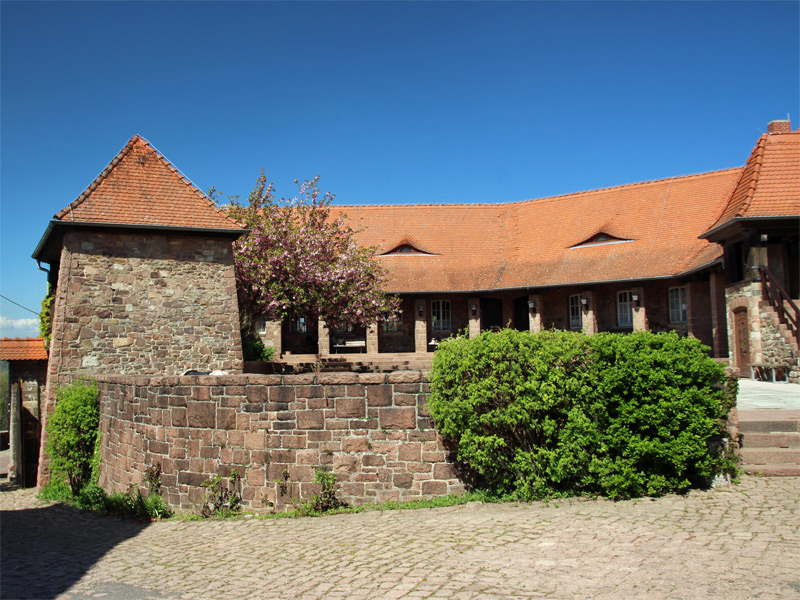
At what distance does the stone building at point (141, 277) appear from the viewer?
13.8 meters

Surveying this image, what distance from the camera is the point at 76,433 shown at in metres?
11.9

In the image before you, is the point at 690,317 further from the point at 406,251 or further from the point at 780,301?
the point at 406,251

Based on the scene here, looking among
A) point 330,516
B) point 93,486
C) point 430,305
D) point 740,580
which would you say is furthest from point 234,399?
point 430,305

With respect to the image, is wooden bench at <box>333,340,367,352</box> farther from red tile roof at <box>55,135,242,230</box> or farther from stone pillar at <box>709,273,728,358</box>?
stone pillar at <box>709,273,728,358</box>

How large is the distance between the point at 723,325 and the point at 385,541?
52.0ft

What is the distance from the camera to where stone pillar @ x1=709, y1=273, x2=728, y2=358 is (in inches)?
750

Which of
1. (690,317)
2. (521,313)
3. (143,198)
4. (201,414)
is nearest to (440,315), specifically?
(521,313)

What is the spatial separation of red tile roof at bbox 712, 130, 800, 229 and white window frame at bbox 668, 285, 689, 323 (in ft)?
16.3

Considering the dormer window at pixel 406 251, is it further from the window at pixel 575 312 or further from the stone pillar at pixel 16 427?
the stone pillar at pixel 16 427

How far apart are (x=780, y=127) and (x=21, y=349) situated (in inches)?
850

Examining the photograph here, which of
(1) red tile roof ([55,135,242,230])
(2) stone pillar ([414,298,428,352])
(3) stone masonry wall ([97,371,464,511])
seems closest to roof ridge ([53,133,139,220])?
(1) red tile roof ([55,135,242,230])

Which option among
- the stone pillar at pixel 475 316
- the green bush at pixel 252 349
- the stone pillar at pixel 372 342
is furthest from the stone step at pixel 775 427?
the stone pillar at pixel 372 342

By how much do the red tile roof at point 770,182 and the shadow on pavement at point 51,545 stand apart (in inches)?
597

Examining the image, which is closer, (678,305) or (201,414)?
(201,414)
